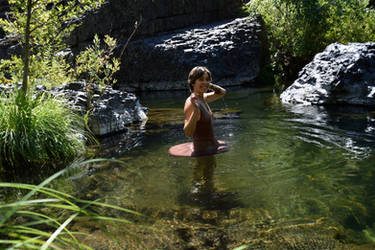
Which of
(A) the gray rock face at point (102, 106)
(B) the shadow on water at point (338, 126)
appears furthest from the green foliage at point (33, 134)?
(B) the shadow on water at point (338, 126)

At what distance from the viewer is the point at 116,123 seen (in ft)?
27.6

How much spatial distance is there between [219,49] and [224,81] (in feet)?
6.44

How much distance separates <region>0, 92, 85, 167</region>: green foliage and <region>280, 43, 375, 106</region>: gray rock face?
305 inches

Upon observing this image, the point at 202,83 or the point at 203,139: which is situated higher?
the point at 202,83

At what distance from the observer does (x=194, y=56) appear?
19344mm

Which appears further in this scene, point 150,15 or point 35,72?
point 150,15

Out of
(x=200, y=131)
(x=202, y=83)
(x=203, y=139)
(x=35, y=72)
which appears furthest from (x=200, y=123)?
(x=35, y=72)

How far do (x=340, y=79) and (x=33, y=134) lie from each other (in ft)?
28.9

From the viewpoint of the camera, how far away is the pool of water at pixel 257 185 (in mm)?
3010

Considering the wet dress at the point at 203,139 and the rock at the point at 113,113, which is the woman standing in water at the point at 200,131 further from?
the rock at the point at 113,113

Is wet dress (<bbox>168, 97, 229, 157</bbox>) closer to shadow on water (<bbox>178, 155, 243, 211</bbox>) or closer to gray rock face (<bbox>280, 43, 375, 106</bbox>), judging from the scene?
shadow on water (<bbox>178, 155, 243, 211</bbox>)

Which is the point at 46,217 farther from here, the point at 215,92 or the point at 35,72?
the point at 35,72

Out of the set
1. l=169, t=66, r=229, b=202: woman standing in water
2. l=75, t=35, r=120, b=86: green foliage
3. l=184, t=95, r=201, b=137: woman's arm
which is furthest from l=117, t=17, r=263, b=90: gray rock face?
l=184, t=95, r=201, b=137: woman's arm

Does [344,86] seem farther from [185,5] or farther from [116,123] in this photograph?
[185,5]
